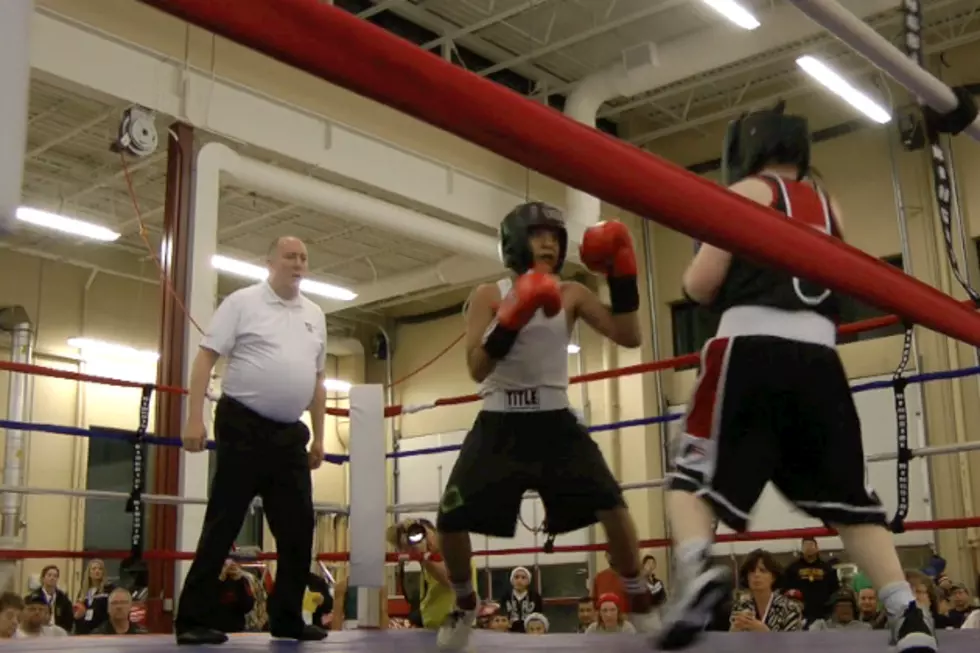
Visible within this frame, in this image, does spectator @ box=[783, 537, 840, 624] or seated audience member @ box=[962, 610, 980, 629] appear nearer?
seated audience member @ box=[962, 610, 980, 629]

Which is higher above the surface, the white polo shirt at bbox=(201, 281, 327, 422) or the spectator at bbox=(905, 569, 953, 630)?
the white polo shirt at bbox=(201, 281, 327, 422)

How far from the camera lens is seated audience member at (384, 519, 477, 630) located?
3715mm

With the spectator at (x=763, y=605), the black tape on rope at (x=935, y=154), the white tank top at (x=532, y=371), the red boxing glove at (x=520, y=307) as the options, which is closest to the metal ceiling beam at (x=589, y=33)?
the spectator at (x=763, y=605)

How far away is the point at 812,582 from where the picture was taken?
5.17m

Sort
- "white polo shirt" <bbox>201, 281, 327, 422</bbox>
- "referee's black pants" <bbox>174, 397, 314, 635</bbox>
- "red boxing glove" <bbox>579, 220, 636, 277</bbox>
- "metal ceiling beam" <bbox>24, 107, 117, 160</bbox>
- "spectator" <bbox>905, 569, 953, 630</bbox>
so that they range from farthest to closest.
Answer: "metal ceiling beam" <bbox>24, 107, 117, 160</bbox> → "spectator" <bbox>905, 569, 953, 630</bbox> → "white polo shirt" <bbox>201, 281, 327, 422</bbox> → "referee's black pants" <bbox>174, 397, 314, 635</bbox> → "red boxing glove" <bbox>579, 220, 636, 277</bbox>

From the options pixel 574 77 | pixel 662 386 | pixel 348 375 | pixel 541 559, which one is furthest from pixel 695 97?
pixel 348 375

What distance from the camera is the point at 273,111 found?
6.50 meters

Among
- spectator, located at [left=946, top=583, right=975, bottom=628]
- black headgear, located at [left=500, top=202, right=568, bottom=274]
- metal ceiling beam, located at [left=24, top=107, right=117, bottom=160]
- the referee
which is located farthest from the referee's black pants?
metal ceiling beam, located at [left=24, top=107, right=117, bottom=160]

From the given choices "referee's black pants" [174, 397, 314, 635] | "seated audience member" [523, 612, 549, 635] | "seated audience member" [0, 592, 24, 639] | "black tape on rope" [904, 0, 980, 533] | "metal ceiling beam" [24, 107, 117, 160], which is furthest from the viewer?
"metal ceiling beam" [24, 107, 117, 160]

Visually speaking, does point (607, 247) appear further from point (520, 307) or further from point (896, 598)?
point (896, 598)

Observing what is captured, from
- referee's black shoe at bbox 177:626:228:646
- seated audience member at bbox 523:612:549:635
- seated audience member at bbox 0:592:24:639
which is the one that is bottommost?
seated audience member at bbox 523:612:549:635

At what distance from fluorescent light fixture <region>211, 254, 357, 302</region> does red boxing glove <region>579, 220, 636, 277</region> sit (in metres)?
6.62

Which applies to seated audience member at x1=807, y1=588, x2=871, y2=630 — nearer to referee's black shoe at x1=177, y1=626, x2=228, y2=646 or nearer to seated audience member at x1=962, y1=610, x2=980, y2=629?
seated audience member at x1=962, y1=610, x2=980, y2=629

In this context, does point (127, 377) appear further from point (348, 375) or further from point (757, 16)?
point (757, 16)
